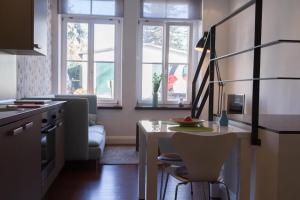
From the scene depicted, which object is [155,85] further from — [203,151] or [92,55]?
[203,151]

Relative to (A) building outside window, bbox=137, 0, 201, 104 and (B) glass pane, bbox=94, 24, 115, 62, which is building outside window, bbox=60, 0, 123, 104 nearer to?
(B) glass pane, bbox=94, 24, 115, 62

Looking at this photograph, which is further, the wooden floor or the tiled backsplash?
the tiled backsplash

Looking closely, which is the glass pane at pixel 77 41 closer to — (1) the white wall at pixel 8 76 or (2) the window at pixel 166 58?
(2) the window at pixel 166 58

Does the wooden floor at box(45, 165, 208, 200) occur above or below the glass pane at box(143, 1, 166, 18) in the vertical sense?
below

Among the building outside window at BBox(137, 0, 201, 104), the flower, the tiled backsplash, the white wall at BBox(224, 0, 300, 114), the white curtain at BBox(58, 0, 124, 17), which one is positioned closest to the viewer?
the white wall at BBox(224, 0, 300, 114)

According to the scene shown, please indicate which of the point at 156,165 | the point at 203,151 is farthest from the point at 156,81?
the point at 203,151

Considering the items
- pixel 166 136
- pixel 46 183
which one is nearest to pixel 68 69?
pixel 46 183

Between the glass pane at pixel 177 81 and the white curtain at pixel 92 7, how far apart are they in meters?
1.34

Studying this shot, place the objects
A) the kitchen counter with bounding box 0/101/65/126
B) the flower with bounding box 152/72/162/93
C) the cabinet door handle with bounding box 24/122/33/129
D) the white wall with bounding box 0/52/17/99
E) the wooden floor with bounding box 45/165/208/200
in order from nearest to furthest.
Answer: the kitchen counter with bounding box 0/101/65/126 → the cabinet door handle with bounding box 24/122/33/129 → the wooden floor with bounding box 45/165/208/200 → the white wall with bounding box 0/52/17/99 → the flower with bounding box 152/72/162/93

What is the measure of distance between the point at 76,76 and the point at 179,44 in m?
1.92

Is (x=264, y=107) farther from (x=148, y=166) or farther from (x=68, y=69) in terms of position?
(x=68, y=69)

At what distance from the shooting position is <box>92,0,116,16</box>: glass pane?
5480 mm

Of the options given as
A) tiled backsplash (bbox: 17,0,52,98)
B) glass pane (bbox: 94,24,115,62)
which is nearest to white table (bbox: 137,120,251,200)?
tiled backsplash (bbox: 17,0,52,98)

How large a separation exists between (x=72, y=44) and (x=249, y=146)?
4.27 meters
